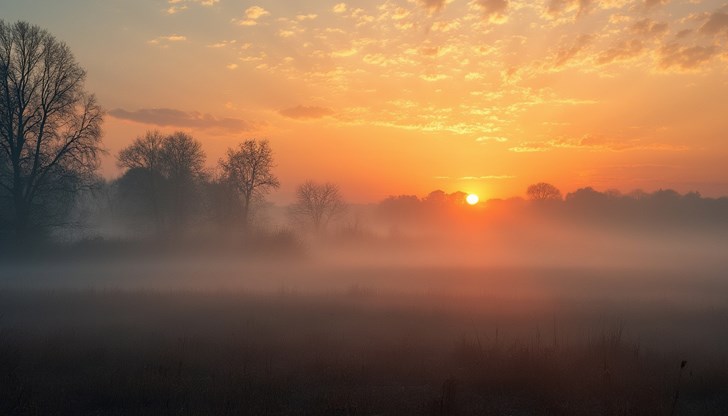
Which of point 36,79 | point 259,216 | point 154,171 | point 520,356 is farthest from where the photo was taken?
point 259,216

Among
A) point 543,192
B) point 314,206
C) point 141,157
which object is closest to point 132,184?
point 141,157

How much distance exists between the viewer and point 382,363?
12.3 m

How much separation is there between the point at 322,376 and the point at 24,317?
14398 mm

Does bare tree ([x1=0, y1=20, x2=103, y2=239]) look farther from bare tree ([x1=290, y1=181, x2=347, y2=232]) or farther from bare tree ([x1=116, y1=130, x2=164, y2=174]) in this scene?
bare tree ([x1=290, y1=181, x2=347, y2=232])

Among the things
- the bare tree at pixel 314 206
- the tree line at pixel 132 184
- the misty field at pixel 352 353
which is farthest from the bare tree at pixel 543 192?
the misty field at pixel 352 353

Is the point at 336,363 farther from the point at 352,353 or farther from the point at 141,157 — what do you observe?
the point at 141,157

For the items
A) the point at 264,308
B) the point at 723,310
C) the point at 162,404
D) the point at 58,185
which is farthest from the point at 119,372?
the point at 723,310

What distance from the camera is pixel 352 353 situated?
13320 millimetres

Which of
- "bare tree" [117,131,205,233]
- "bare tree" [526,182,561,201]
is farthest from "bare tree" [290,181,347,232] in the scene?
"bare tree" [526,182,561,201]

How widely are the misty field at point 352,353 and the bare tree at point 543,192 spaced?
88272 mm

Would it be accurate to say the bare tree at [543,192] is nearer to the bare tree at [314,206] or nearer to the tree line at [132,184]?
the tree line at [132,184]

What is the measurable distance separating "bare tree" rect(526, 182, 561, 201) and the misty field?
3475 inches

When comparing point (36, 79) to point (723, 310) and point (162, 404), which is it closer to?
point (162, 404)

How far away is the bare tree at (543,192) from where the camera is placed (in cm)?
11150
